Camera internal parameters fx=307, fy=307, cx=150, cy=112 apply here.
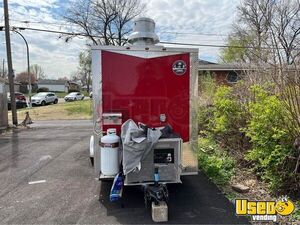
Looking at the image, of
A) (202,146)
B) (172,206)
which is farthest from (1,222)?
(202,146)

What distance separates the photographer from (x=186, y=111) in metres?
5.04

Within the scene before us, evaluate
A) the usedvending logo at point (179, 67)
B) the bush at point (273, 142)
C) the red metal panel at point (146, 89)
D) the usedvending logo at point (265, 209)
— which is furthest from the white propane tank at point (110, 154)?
the bush at point (273, 142)

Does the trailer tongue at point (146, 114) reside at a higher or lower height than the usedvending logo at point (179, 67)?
lower

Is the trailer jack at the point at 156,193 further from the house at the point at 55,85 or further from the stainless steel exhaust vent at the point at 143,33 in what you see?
the house at the point at 55,85

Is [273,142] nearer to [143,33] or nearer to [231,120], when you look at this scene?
[231,120]

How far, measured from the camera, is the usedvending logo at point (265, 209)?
13.5 ft

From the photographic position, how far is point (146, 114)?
4941 mm

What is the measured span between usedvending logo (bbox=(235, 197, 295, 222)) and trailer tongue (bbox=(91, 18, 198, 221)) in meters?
0.99

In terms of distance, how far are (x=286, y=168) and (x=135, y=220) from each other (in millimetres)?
2376

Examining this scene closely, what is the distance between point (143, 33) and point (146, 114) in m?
1.50

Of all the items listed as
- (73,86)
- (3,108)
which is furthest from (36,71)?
(3,108)

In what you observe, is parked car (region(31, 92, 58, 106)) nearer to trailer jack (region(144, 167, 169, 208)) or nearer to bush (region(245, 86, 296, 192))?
trailer jack (region(144, 167, 169, 208))

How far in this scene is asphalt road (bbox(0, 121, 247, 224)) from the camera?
4215 mm

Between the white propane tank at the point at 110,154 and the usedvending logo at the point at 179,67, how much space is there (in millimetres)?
1436
